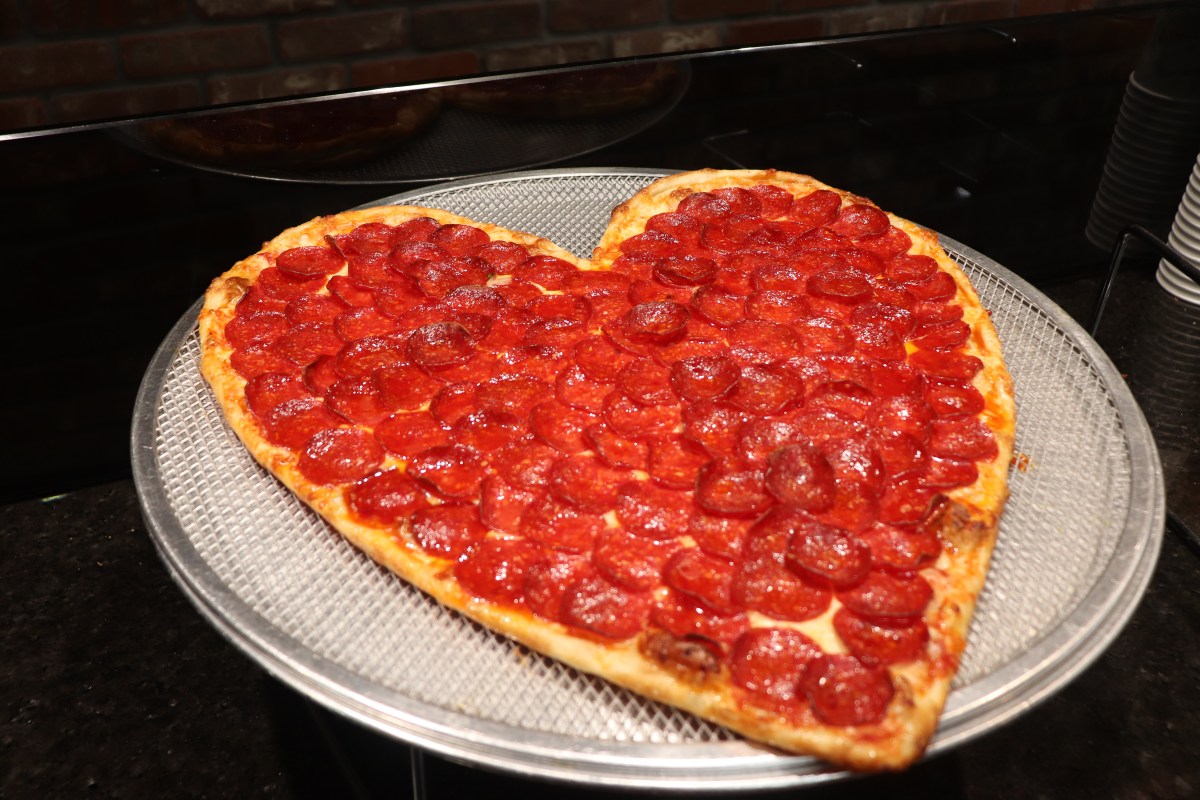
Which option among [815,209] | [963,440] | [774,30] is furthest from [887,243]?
[774,30]

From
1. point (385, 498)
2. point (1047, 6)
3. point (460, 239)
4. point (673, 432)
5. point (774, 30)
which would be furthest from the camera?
point (1047, 6)

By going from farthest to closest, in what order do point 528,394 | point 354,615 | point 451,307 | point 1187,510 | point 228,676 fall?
point 1187,510, point 228,676, point 451,307, point 528,394, point 354,615

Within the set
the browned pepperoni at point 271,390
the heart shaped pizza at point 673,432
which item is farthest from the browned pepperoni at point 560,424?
the browned pepperoni at point 271,390

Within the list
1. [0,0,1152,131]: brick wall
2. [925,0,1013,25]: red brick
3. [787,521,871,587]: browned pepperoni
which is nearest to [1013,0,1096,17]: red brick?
[925,0,1013,25]: red brick

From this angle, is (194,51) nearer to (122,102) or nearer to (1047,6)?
(122,102)

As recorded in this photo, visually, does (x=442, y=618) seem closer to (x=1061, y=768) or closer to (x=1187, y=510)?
(x=1061, y=768)

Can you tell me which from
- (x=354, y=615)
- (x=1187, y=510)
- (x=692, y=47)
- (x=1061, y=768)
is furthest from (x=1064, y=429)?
(x=692, y=47)

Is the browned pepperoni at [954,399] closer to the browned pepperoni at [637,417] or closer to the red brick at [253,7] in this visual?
the browned pepperoni at [637,417]

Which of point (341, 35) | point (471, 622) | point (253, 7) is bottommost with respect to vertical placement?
point (471, 622)

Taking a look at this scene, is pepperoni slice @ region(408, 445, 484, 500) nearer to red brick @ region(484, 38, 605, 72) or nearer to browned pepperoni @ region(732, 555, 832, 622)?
browned pepperoni @ region(732, 555, 832, 622)
